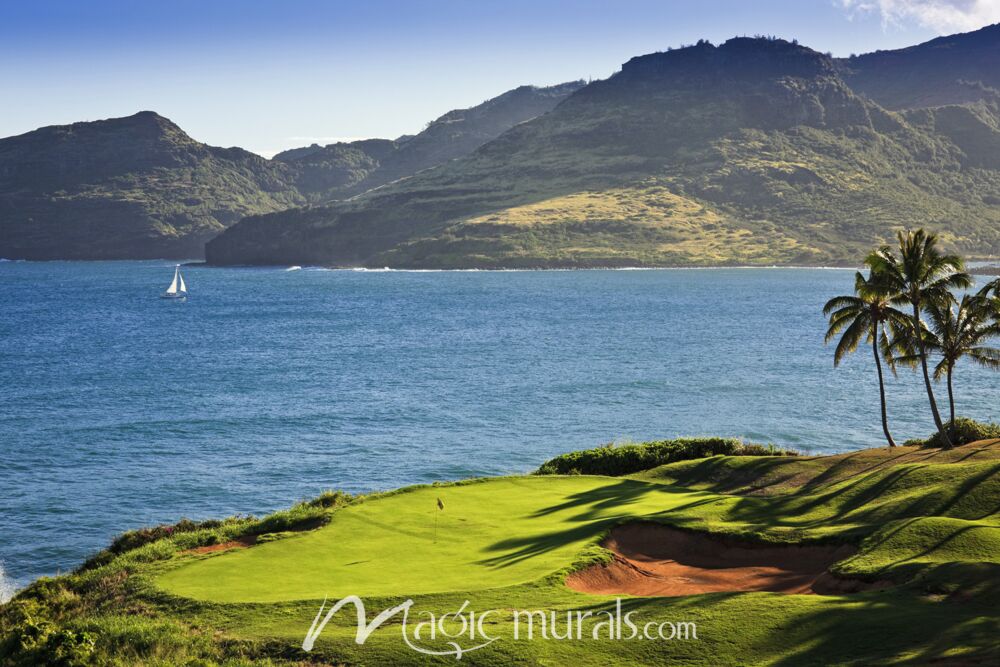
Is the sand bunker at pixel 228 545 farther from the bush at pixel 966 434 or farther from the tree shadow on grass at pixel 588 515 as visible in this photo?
the bush at pixel 966 434

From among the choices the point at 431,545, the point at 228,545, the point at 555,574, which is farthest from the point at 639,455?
the point at 228,545

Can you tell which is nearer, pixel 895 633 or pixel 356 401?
pixel 895 633

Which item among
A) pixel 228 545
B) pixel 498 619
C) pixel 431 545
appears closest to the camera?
pixel 498 619

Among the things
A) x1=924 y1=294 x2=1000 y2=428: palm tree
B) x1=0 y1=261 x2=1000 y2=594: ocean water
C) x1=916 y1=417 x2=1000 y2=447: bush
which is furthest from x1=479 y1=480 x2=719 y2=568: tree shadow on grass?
x1=0 y1=261 x2=1000 y2=594: ocean water

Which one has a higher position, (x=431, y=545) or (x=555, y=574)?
(x=555, y=574)

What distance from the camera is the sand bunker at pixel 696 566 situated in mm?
23391

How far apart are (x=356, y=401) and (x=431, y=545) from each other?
47.4m

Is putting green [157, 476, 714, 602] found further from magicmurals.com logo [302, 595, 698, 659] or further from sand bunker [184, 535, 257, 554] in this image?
magicmurals.com logo [302, 595, 698, 659]

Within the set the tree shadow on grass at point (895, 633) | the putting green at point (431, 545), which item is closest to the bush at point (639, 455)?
the putting green at point (431, 545)

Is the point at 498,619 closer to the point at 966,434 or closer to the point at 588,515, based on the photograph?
the point at 588,515

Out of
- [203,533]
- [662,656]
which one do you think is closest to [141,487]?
[203,533]

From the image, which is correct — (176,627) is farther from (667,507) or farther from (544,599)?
(667,507)

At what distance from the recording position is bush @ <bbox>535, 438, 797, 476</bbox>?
38.1 m

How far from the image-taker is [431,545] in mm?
27375
